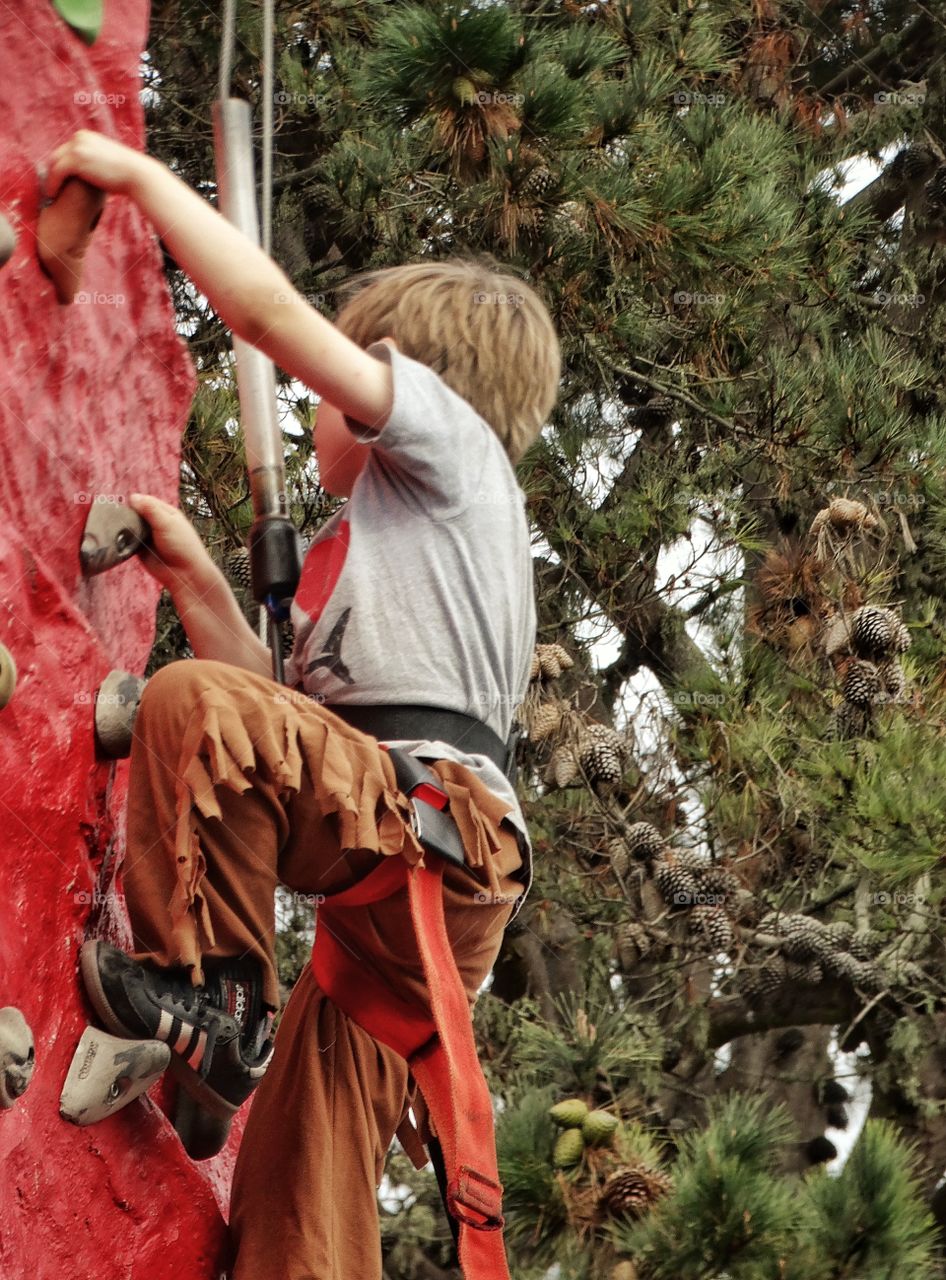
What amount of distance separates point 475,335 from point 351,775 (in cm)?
54

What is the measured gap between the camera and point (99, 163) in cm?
157

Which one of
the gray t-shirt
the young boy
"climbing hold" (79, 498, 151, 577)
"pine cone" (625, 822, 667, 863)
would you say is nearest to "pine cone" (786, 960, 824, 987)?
"pine cone" (625, 822, 667, 863)

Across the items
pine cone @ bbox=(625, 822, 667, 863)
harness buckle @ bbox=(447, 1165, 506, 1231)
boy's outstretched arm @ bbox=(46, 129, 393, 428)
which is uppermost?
boy's outstretched arm @ bbox=(46, 129, 393, 428)

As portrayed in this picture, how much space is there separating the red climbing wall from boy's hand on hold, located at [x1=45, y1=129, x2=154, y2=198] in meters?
0.05

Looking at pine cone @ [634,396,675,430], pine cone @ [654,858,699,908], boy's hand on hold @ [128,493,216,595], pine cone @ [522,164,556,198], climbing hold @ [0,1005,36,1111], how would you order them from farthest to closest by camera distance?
1. pine cone @ [634,396,675,430]
2. pine cone @ [654,858,699,908]
3. pine cone @ [522,164,556,198]
4. boy's hand on hold @ [128,493,216,595]
5. climbing hold @ [0,1005,36,1111]

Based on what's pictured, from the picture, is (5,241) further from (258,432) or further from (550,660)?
(550,660)

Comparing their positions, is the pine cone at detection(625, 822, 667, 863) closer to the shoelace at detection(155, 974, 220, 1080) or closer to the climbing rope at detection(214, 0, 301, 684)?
the climbing rope at detection(214, 0, 301, 684)

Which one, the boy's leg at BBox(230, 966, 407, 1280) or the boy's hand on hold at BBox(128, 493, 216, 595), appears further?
the boy's hand on hold at BBox(128, 493, 216, 595)

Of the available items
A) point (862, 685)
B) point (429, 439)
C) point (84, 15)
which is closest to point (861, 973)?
point (862, 685)

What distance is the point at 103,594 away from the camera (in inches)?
72.4

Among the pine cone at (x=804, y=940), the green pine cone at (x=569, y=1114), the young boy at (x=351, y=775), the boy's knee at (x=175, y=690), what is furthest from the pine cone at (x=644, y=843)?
the boy's knee at (x=175, y=690)

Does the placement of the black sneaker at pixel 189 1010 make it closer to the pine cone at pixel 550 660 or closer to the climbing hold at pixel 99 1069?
the climbing hold at pixel 99 1069

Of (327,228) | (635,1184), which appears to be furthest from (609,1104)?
(327,228)

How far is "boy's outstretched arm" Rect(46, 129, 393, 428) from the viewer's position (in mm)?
1521
